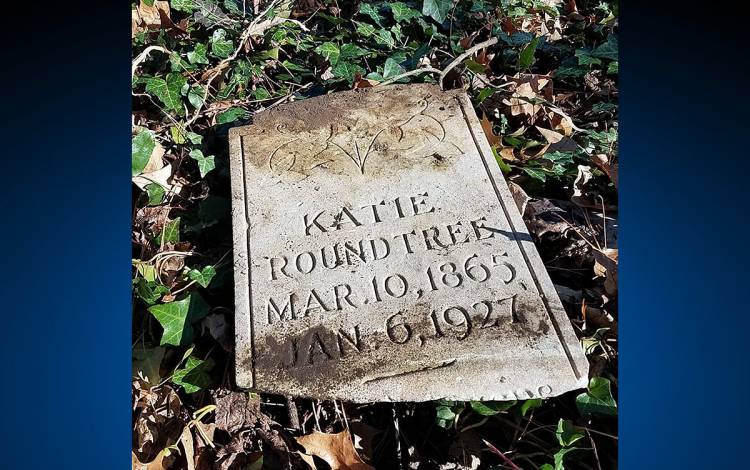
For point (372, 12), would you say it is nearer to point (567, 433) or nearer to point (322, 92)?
point (322, 92)

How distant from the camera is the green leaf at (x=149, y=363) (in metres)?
2.03

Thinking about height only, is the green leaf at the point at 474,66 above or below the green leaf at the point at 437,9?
below

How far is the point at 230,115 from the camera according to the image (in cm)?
283

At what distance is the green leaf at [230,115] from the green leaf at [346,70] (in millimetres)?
465

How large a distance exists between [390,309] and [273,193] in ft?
2.13

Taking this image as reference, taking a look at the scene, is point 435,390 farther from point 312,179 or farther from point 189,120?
point 189,120

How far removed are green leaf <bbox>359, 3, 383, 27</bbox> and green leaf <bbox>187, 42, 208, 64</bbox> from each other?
816 millimetres

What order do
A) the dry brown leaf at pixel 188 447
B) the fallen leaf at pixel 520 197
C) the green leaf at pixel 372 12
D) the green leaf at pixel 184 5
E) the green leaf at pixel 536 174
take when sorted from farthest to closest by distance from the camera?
the green leaf at pixel 372 12, the green leaf at pixel 184 5, the green leaf at pixel 536 174, the fallen leaf at pixel 520 197, the dry brown leaf at pixel 188 447

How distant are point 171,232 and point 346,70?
3.75 feet

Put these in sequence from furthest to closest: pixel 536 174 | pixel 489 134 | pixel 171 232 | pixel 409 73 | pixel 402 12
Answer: pixel 402 12 < pixel 409 73 < pixel 489 134 < pixel 536 174 < pixel 171 232

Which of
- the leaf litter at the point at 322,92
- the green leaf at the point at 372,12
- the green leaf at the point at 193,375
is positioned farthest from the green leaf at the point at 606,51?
the green leaf at the point at 193,375

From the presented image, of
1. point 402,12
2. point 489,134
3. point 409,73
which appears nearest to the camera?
point 489,134

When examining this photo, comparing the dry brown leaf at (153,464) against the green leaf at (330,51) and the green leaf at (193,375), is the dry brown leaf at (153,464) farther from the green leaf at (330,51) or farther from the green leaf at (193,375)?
the green leaf at (330,51)

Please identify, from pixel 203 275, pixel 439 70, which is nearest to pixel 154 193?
pixel 203 275
